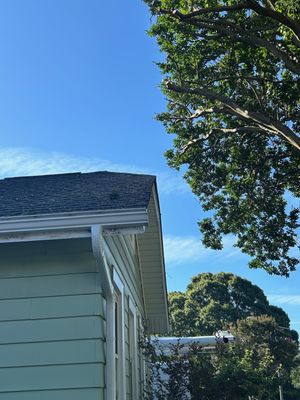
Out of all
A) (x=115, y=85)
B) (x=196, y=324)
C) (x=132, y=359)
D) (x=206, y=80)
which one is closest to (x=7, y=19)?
(x=115, y=85)

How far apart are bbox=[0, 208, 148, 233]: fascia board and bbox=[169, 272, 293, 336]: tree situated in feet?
119

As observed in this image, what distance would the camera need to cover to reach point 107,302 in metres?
4.96

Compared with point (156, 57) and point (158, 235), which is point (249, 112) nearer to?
point (156, 57)

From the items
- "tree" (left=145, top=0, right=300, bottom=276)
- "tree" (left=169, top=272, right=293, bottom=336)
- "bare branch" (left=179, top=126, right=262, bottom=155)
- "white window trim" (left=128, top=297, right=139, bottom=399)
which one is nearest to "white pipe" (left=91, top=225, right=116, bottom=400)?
"white window trim" (left=128, top=297, right=139, bottom=399)

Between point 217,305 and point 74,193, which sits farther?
point 217,305

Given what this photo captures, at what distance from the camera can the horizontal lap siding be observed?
447 cm

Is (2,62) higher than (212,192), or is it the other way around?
(2,62)

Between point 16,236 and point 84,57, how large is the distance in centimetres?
679

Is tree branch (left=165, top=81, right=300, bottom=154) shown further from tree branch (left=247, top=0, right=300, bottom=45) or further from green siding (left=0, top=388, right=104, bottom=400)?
green siding (left=0, top=388, right=104, bottom=400)

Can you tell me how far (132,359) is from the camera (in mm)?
7750

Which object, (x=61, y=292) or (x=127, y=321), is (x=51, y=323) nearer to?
(x=61, y=292)

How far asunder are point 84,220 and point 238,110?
7.64 m

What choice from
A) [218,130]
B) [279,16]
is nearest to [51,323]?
[279,16]

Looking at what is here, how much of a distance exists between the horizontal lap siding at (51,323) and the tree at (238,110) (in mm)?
5913
